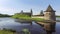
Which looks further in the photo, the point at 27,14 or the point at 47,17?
the point at 27,14

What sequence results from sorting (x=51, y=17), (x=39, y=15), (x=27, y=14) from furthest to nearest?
(x=27, y=14) → (x=39, y=15) → (x=51, y=17)

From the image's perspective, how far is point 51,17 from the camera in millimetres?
37000

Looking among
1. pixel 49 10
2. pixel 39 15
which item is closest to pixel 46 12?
pixel 49 10

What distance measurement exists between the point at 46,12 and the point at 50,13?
1.30m

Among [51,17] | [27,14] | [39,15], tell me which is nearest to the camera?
[51,17]

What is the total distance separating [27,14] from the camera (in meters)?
52.4

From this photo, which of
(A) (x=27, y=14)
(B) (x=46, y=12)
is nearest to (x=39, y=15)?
(B) (x=46, y=12)

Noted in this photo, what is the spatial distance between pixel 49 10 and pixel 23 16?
1880cm

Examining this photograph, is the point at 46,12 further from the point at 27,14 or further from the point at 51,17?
the point at 27,14

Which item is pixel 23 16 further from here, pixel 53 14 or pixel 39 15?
pixel 53 14

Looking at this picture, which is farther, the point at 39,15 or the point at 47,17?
the point at 39,15

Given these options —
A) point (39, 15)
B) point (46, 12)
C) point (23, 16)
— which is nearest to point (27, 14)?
point (23, 16)

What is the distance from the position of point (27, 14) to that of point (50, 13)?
54.1 ft

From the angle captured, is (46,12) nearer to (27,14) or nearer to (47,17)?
(47,17)
